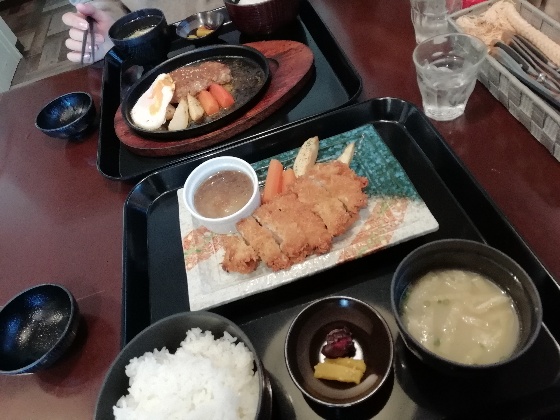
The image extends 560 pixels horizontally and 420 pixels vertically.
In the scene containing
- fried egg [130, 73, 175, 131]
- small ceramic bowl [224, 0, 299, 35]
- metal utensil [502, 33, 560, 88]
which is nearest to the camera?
metal utensil [502, 33, 560, 88]

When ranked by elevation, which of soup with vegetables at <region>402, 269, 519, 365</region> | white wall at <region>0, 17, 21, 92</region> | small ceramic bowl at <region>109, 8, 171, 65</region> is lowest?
white wall at <region>0, 17, 21, 92</region>

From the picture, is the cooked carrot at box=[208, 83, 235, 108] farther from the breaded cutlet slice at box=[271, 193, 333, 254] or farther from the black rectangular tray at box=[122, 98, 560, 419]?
the breaded cutlet slice at box=[271, 193, 333, 254]

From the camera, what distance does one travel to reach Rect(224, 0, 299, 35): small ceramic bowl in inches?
89.6

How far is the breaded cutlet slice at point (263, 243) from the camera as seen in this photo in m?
1.40

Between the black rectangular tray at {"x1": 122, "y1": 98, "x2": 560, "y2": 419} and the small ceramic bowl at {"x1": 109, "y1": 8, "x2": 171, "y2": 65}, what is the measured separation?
96 cm

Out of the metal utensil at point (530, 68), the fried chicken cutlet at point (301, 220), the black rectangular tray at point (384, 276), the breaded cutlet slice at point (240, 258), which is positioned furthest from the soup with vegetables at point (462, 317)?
the metal utensil at point (530, 68)

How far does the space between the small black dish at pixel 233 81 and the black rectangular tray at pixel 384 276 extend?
23cm

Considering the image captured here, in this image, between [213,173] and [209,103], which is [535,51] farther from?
[209,103]

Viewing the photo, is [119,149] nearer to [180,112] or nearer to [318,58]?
[180,112]

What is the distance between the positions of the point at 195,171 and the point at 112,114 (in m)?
0.87

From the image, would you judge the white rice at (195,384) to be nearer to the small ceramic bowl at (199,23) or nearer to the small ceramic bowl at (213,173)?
the small ceramic bowl at (213,173)

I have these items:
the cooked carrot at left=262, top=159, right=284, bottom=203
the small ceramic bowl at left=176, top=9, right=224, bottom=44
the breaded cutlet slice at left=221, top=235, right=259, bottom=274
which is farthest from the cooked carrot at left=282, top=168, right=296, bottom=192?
the small ceramic bowl at left=176, top=9, right=224, bottom=44

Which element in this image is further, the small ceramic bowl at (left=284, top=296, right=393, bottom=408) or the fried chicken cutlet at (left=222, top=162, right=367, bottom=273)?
the fried chicken cutlet at (left=222, top=162, right=367, bottom=273)

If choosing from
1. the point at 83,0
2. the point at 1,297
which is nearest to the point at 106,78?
the point at 83,0
